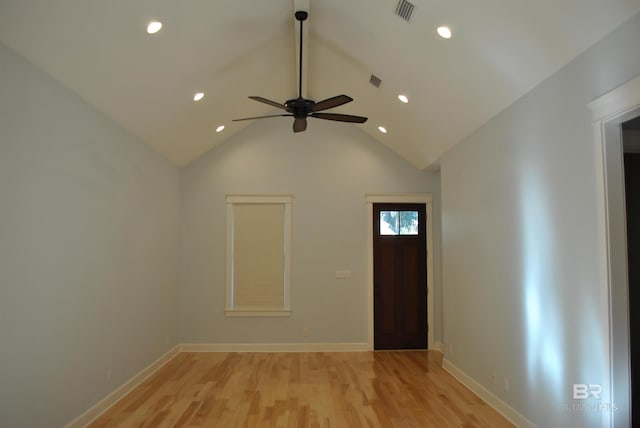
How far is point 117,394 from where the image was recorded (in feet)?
15.0

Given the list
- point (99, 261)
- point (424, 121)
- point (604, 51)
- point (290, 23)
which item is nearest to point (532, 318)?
point (604, 51)

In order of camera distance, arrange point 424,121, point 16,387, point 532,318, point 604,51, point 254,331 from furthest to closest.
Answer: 1. point 254,331
2. point 424,121
3. point 532,318
4. point 16,387
5. point 604,51

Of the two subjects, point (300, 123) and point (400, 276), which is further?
point (400, 276)

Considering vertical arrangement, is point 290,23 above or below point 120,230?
above

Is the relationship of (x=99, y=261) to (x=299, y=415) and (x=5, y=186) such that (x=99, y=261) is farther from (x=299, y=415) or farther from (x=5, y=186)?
(x=299, y=415)

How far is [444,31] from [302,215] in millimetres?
4108

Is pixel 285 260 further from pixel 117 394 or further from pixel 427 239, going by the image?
pixel 117 394

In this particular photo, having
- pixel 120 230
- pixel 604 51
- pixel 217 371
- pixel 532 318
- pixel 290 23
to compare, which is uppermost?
pixel 290 23

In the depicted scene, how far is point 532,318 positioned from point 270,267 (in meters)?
4.31

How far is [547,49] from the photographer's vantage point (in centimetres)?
312

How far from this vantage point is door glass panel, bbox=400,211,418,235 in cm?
729

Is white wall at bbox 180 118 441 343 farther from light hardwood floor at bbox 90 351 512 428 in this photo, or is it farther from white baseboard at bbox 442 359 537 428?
white baseboard at bbox 442 359 537 428

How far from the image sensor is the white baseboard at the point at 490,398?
149 inches

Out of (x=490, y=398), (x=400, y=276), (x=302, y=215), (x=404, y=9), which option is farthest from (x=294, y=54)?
(x=490, y=398)
